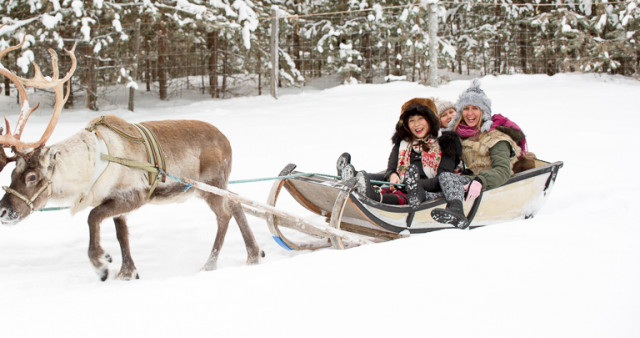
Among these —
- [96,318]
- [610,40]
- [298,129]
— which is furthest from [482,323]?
[610,40]

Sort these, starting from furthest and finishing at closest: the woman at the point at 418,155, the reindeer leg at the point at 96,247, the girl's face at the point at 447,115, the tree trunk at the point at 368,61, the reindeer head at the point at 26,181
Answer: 1. the tree trunk at the point at 368,61
2. the girl's face at the point at 447,115
3. the woman at the point at 418,155
4. the reindeer leg at the point at 96,247
5. the reindeer head at the point at 26,181

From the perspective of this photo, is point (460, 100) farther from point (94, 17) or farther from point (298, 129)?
point (94, 17)

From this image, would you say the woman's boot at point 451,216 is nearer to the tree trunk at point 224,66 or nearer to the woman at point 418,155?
the woman at point 418,155

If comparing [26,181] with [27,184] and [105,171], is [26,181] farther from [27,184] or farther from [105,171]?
[105,171]

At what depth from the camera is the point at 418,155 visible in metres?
A: 4.47

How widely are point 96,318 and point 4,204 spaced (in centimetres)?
145

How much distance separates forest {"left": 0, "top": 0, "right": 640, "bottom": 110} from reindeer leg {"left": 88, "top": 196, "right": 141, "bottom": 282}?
7.38 m

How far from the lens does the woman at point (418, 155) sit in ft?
13.1

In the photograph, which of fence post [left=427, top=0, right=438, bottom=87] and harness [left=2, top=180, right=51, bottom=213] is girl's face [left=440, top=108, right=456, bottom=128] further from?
fence post [left=427, top=0, right=438, bottom=87]

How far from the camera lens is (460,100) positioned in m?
4.46

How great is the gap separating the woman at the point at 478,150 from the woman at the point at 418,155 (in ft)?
0.66

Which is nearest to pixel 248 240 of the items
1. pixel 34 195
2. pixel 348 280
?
pixel 34 195

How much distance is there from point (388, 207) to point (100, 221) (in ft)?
6.70

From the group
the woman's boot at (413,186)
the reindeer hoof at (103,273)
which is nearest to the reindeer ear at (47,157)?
the reindeer hoof at (103,273)
